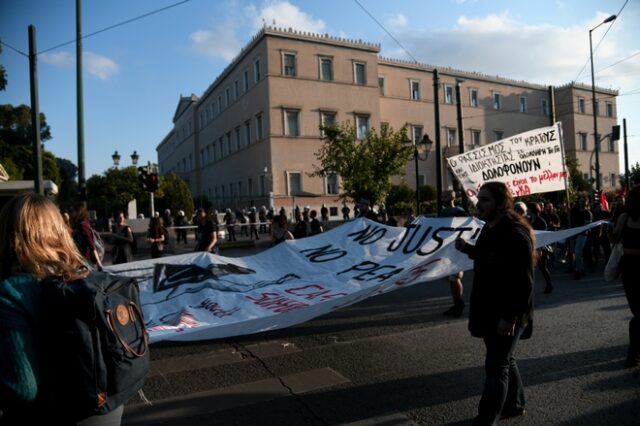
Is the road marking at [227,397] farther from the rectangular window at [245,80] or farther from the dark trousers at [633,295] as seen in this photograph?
the rectangular window at [245,80]

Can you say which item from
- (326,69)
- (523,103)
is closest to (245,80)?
(326,69)

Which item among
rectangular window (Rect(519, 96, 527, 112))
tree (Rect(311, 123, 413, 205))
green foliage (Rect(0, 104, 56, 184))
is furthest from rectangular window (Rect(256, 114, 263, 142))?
rectangular window (Rect(519, 96, 527, 112))

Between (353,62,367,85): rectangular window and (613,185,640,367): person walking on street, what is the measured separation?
134ft

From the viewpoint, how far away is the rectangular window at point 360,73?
4403 centimetres

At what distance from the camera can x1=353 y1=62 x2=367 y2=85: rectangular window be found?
44031 mm

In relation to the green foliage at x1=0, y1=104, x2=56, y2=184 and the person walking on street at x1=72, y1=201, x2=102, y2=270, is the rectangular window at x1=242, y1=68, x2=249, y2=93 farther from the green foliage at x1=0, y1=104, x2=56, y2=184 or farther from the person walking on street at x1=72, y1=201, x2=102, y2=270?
the person walking on street at x1=72, y1=201, x2=102, y2=270

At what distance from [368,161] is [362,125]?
1488 cm

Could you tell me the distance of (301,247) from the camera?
317 inches

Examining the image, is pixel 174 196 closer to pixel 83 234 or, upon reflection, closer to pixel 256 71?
pixel 256 71

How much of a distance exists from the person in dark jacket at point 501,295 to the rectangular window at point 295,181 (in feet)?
125

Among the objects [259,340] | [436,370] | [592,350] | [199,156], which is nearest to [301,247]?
[259,340]

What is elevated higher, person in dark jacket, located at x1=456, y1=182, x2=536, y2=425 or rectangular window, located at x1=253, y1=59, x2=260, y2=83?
rectangular window, located at x1=253, y1=59, x2=260, y2=83

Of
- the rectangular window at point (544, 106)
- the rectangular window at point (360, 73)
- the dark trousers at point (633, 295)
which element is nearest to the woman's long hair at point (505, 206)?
Answer: the dark trousers at point (633, 295)

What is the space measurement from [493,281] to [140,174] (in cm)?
1567
